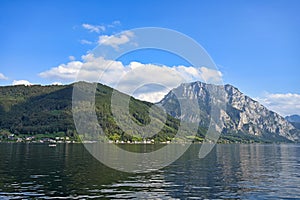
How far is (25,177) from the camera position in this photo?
6106cm

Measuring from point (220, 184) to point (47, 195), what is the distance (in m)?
30.2

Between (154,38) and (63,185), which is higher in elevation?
(154,38)

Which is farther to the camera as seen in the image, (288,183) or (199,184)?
(288,183)

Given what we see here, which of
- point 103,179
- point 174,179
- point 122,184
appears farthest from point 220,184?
point 103,179

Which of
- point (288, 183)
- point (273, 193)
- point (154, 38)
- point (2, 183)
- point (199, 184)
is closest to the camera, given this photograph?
point (273, 193)

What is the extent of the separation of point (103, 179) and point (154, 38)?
30114 millimetres

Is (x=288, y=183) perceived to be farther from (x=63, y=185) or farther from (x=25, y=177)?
(x=25, y=177)

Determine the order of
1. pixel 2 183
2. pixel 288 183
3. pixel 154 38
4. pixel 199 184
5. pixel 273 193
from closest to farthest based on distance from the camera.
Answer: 1. pixel 273 193
2. pixel 2 183
3. pixel 199 184
4. pixel 288 183
5. pixel 154 38

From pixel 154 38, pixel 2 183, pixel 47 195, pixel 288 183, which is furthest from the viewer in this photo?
pixel 154 38

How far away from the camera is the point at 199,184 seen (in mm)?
56781

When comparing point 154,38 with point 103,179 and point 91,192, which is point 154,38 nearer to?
point 103,179

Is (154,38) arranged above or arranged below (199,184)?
above

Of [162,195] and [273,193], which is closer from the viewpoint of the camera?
[162,195]

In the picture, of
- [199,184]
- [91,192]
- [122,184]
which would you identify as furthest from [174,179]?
[91,192]
